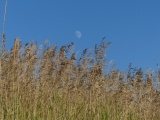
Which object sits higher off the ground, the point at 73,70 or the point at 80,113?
the point at 73,70

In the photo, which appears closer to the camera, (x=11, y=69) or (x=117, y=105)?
(x=11, y=69)

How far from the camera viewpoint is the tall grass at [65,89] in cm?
409

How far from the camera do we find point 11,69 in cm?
420

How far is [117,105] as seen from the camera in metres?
5.56

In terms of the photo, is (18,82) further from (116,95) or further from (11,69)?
(116,95)

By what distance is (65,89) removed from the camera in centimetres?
499

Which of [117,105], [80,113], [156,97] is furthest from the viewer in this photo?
[117,105]

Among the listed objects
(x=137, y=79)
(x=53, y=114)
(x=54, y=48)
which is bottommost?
(x=53, y=114)

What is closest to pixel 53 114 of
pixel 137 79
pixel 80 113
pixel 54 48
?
pixel 80 113

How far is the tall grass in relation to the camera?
409 cm

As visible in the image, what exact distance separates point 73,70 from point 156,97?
1.46 metres

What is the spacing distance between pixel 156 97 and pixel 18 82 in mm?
2378

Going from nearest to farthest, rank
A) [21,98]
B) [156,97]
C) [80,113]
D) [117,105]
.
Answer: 1. [21,98]
2. [80,113]
3. [156,97]
4. [117,105]

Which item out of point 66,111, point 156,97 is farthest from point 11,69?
point 156,97
